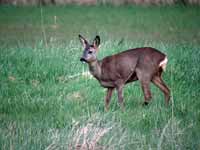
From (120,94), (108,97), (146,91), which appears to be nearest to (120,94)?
(120,94)

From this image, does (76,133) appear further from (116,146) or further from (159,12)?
(159,12)

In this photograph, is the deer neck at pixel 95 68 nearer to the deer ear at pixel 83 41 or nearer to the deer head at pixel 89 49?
the deer head at pixel 89 49

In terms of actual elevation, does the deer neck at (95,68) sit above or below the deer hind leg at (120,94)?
above

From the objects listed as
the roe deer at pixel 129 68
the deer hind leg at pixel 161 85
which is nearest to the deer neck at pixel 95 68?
the roe deer at pixel 129 68

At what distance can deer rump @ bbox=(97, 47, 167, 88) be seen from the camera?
617 centimetres

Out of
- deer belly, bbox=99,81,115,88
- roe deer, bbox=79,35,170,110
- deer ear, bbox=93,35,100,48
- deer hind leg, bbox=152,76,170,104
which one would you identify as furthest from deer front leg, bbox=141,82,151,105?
deer ear, bbox=93,35,100,48

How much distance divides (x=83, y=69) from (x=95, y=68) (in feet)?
0.70

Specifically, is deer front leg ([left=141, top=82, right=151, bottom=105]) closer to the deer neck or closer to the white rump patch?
the white rump patch

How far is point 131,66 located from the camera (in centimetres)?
625

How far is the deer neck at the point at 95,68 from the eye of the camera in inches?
244

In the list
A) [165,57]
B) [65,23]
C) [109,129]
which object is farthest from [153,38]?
[109,129]

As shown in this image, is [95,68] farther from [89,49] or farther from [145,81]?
[145,81]

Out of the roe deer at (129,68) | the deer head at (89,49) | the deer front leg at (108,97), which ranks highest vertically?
the deer head at (89,49)

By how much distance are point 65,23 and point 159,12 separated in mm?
847
